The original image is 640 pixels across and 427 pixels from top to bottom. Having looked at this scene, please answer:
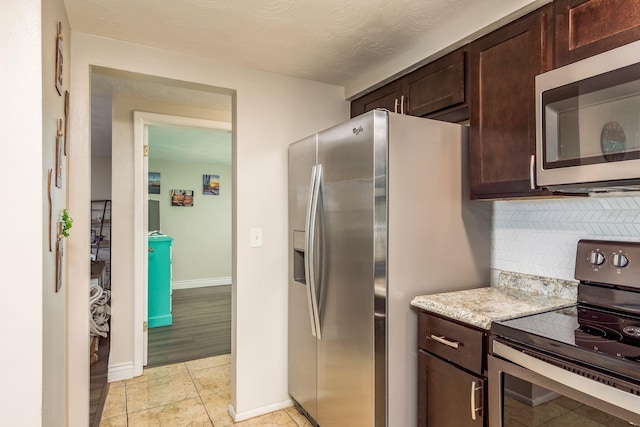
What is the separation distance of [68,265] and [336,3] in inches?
76.3

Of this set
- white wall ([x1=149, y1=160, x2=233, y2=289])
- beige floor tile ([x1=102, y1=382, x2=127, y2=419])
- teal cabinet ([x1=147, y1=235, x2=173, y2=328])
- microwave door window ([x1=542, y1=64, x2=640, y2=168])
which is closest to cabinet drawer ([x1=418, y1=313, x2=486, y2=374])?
microwave door window ([x1=542, y1=64, x2=640, y2=168])

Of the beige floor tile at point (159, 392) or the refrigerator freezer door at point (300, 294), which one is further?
the beige floor tile at point (159, 392)

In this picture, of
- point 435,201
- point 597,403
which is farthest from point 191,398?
point 597,403

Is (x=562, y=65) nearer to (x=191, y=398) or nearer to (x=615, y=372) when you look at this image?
(x=615, y=372)

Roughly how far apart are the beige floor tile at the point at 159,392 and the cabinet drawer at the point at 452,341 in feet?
6.18

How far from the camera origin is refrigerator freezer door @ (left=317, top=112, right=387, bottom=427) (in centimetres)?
163

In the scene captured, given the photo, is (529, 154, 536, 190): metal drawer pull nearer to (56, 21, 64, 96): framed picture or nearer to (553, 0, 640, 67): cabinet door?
(553, 0, 640, 67): cabinet door

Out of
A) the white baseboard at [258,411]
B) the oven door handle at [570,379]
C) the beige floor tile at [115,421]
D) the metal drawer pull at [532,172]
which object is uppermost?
the metal drawer pull at [532,172]

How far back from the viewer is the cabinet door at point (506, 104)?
148 cm

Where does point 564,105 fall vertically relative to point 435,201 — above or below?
above

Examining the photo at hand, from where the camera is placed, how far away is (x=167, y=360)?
10.7 feet

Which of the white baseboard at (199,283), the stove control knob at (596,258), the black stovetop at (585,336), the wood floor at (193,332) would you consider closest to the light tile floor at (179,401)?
the wood floor at (193,332)

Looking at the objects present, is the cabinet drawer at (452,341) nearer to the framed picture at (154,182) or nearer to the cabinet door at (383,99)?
the cabinet door at (383,99)

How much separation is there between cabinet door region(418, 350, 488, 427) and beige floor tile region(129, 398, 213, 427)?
1407mm
